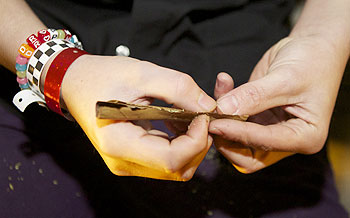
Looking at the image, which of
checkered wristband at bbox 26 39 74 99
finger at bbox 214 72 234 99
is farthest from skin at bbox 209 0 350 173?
checkered wristband at bbox 26 39 74 99

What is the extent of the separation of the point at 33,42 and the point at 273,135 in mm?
427

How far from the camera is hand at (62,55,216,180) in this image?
0.44m

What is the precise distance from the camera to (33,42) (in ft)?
1.73

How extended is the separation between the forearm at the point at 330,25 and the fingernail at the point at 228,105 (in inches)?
10.3

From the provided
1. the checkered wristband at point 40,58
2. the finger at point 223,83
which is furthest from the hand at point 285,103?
the checkered wristband at point 40,58

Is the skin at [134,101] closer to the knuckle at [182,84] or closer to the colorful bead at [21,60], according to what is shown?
the knuckle at [182,84]

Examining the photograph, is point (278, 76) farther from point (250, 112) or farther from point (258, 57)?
point (258, 57)

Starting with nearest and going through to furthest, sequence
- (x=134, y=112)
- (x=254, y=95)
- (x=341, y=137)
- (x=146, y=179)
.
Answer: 1. (x=134, y=112)
2. (x=254, y=95)
3. (x=146, y=179)
4. (x=341, y=137)

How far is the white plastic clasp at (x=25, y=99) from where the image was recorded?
52 centimetres

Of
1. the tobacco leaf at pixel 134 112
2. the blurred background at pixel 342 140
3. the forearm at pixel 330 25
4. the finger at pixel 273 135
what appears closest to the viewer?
the tobacco leaf at pixel 134 112

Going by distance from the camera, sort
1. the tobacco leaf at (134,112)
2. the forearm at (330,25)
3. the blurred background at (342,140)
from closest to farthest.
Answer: the tobacco leaf at (134,112) < the forearm at (330,25) < the blurred background at (342,140)

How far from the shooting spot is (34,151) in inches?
23.9

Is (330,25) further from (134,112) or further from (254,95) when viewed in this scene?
(134,112)

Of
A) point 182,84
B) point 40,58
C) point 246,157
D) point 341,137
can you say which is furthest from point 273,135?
point 341,137
